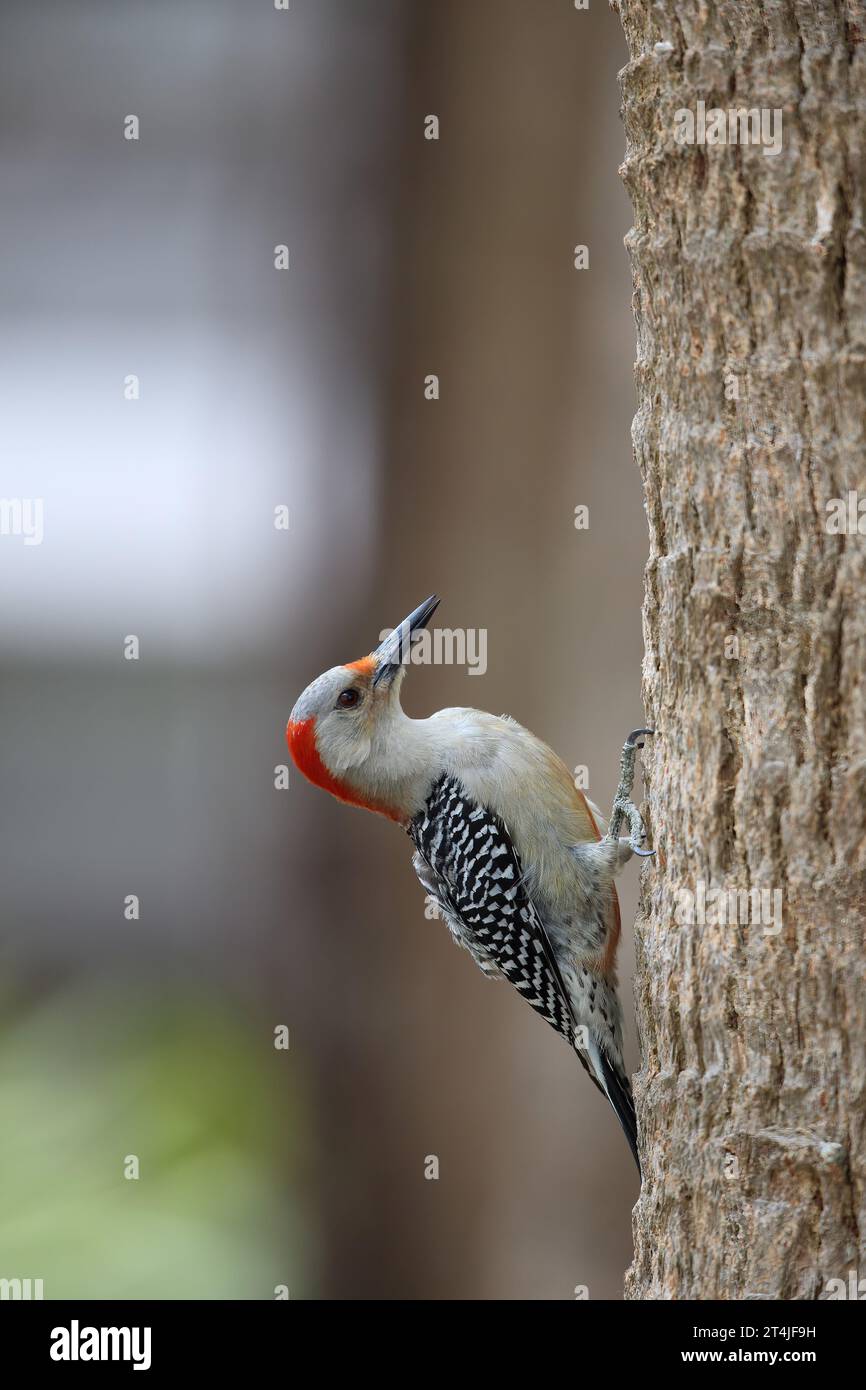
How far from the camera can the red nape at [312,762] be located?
10.7 ft

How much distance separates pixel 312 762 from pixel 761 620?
1452mm

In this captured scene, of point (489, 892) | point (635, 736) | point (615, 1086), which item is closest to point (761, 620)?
point (635, 736)

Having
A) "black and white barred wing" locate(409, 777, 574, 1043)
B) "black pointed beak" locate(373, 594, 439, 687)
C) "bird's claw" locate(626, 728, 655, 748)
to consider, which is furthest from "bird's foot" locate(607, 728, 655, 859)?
"black pointed beak" locate(373, 594, 439, 687)

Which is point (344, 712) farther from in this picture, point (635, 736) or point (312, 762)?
point (635, 736)

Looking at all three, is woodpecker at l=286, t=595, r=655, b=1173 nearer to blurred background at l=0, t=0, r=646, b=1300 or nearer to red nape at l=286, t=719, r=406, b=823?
red nape at l=286, t=719, r=406, b=823

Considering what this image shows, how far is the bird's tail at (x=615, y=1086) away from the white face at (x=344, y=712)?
1.08m

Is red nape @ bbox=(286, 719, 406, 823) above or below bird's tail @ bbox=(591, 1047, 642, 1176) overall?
above

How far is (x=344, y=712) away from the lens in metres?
3.29

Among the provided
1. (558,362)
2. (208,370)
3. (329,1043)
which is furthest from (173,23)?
(329,1043)

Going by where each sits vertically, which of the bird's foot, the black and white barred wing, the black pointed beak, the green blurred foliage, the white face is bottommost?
the green blurred foliage

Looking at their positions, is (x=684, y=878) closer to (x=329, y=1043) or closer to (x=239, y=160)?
(x=329, y=1043)

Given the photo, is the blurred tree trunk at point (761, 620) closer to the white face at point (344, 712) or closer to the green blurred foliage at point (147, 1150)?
the white face at point (344, 712)

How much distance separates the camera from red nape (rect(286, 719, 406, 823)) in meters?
3.27

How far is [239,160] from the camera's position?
641cm
